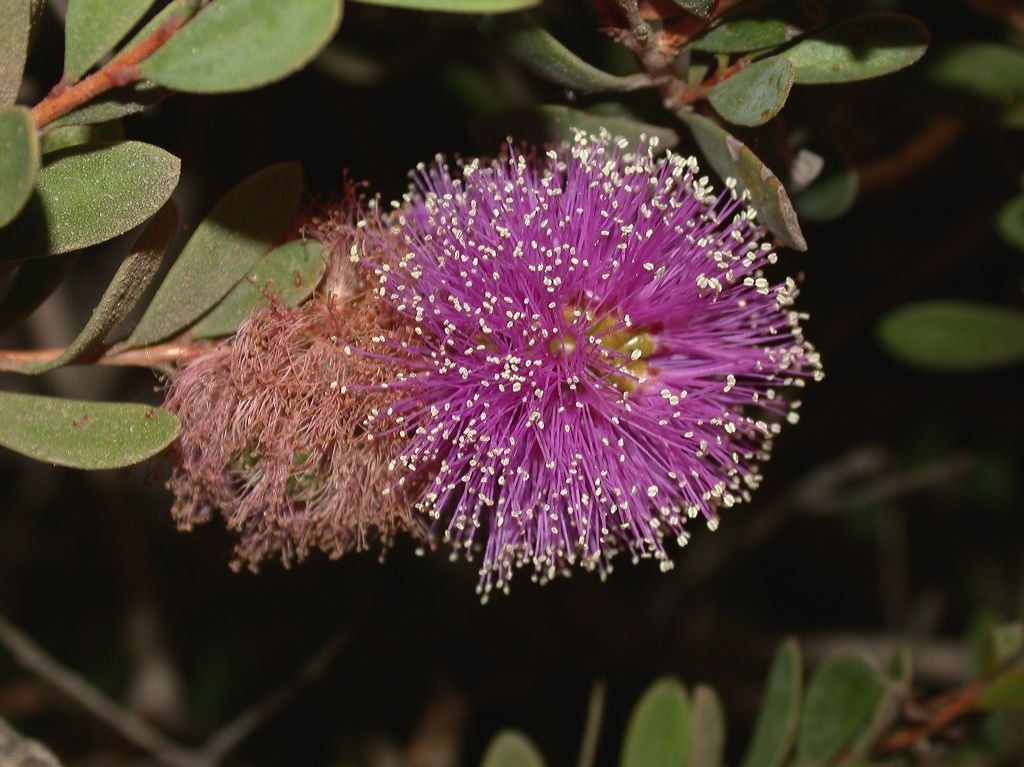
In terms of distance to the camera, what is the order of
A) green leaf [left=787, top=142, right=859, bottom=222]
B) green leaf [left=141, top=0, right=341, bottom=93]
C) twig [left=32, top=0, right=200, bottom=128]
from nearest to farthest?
green leaf [left=141, top=0, right=341, bottom=93], twig [left=32, top=0, right=200, bottom=128], green leaf [left=787, top=142, right=859, bottom=222]

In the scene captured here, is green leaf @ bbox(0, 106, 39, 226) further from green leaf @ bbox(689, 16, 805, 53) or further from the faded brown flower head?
green leaf @ bbox(689, 16, 805, 53)

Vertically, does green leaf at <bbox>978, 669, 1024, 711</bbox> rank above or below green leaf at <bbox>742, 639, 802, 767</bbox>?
above

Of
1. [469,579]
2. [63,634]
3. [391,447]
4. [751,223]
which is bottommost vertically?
[63,634]

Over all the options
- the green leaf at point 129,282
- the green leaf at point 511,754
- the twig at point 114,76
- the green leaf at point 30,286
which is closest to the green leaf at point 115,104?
the twig at point 114,76

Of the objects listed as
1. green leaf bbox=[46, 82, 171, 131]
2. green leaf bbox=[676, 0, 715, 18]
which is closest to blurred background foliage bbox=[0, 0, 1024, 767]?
green leaf bbox=[676, 0, 715, 18]

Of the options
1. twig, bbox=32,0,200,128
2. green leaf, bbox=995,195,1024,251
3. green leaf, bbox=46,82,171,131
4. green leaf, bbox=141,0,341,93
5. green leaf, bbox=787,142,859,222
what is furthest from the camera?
green leaf, bbox=995,195,1024,251

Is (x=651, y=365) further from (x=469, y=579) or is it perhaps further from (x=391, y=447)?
(x=469, y=579)

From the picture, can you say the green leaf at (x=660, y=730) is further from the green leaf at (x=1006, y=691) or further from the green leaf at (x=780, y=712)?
the green leaf at (x=1006, y=691)

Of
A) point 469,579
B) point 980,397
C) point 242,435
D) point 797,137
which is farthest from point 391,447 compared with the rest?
point 980,397
